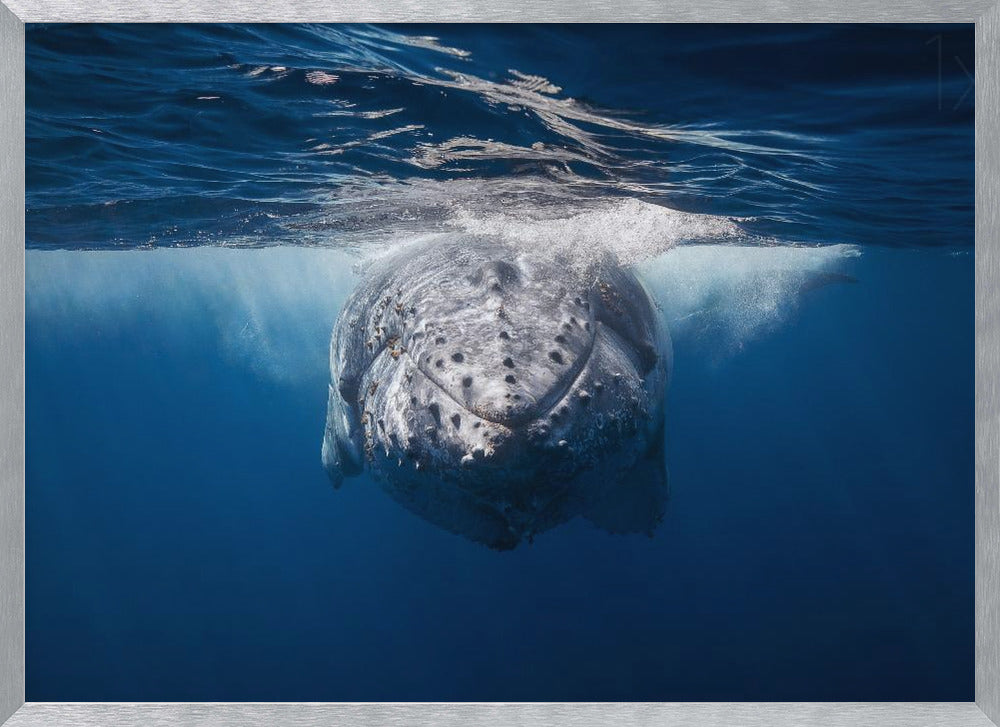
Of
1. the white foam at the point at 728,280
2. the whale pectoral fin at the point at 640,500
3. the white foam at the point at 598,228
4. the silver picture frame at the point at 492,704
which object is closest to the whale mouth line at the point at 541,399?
the whale pectoral fin at the point at 640,500

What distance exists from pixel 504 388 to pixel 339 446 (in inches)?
171

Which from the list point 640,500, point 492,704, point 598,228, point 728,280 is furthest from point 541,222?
point 728,280

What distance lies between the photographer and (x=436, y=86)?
21.0ft

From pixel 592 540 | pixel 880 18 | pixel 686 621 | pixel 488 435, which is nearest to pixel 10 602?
pixel 488 435

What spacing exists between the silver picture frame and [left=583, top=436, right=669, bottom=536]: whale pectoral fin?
75.3 inches

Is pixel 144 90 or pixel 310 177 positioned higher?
pixel 144 90

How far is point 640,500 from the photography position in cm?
770

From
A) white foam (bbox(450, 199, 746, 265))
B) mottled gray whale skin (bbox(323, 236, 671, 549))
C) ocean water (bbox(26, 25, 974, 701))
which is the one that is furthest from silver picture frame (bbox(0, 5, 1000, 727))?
white foam (bbox(450, 199, 746, 265))

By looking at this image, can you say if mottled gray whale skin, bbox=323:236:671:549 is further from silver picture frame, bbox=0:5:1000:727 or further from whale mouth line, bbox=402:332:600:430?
silver picture frame, bbox=0:5:1000:727

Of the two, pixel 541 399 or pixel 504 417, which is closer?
pixel 504 417

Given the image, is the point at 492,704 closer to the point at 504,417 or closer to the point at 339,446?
the point at 504,417

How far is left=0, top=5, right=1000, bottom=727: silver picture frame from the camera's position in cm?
559

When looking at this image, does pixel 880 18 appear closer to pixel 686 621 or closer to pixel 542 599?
pixel 686 621

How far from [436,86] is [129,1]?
258 centimetres
